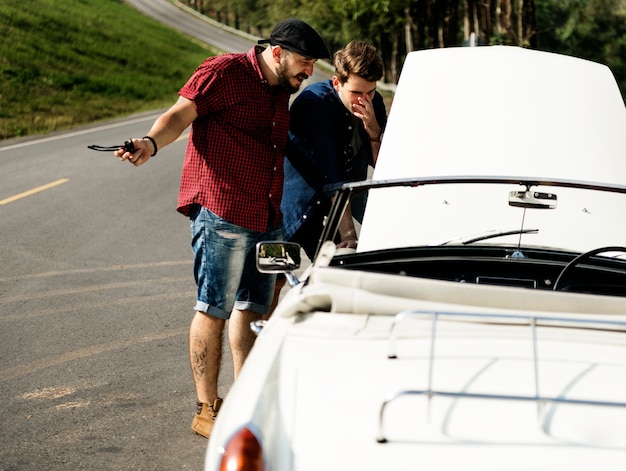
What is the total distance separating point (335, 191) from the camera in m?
3.93

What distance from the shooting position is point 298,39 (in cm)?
492

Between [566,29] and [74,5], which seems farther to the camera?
[566,29]

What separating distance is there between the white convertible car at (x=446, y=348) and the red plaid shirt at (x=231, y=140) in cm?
64

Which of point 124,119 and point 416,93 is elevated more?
point 416,93

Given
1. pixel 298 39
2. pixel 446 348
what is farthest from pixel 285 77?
pixel 446 348

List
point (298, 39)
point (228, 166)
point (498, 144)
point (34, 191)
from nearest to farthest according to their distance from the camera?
point (298, 39), point (228, 166), point (498, 144), point (34, 191)

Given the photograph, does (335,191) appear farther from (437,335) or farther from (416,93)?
(416,93)

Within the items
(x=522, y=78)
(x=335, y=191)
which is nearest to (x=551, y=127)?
(x=522, y=78)

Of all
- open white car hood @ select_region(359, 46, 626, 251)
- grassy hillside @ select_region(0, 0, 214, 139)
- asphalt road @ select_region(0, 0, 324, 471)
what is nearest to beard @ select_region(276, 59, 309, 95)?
open white car hood @ select_region(359, 46, 626, 251)

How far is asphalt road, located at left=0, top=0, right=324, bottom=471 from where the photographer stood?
16.5ft

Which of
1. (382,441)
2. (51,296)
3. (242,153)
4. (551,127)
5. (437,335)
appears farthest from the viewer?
(51,296)

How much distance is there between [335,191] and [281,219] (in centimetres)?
149

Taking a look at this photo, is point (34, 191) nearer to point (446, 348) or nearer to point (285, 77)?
point (285, 77)

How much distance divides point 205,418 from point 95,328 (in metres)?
2.33
